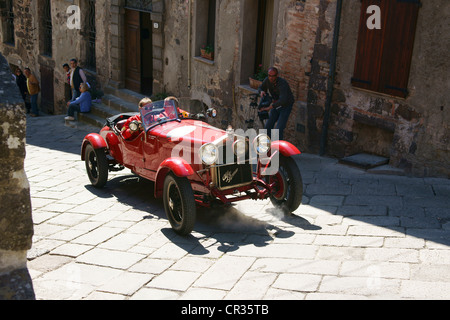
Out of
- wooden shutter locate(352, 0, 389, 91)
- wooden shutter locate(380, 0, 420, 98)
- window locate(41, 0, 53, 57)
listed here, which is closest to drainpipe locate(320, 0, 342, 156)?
wooden shutter locate(352, 0, 389, 91)

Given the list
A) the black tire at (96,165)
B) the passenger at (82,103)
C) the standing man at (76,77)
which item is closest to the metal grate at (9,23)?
the standing man at (76,77)

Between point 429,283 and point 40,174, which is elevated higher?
point 429,283

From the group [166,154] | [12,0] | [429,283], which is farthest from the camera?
[12,0]

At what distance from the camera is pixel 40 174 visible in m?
9.01

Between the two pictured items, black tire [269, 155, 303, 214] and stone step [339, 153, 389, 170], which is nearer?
black tire [269, 155, 303, 214]

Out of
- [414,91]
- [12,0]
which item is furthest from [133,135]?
[12,0]

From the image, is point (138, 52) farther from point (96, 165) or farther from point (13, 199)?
point (13, 199)

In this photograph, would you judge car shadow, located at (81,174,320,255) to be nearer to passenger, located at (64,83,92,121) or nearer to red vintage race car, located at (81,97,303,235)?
red vintage race car, located at (81,97,303,235)

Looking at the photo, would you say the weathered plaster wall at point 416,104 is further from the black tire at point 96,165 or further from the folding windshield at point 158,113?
the black tire at point 96,165

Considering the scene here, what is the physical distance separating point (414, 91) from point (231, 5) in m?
4.70

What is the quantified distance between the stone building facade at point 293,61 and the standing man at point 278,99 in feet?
1.99

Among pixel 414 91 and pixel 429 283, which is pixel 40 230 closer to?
→ pixel 429 283

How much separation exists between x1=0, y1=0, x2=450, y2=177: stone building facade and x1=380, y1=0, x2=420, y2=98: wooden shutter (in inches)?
1.5

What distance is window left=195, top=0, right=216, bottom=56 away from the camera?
12.3 meters
